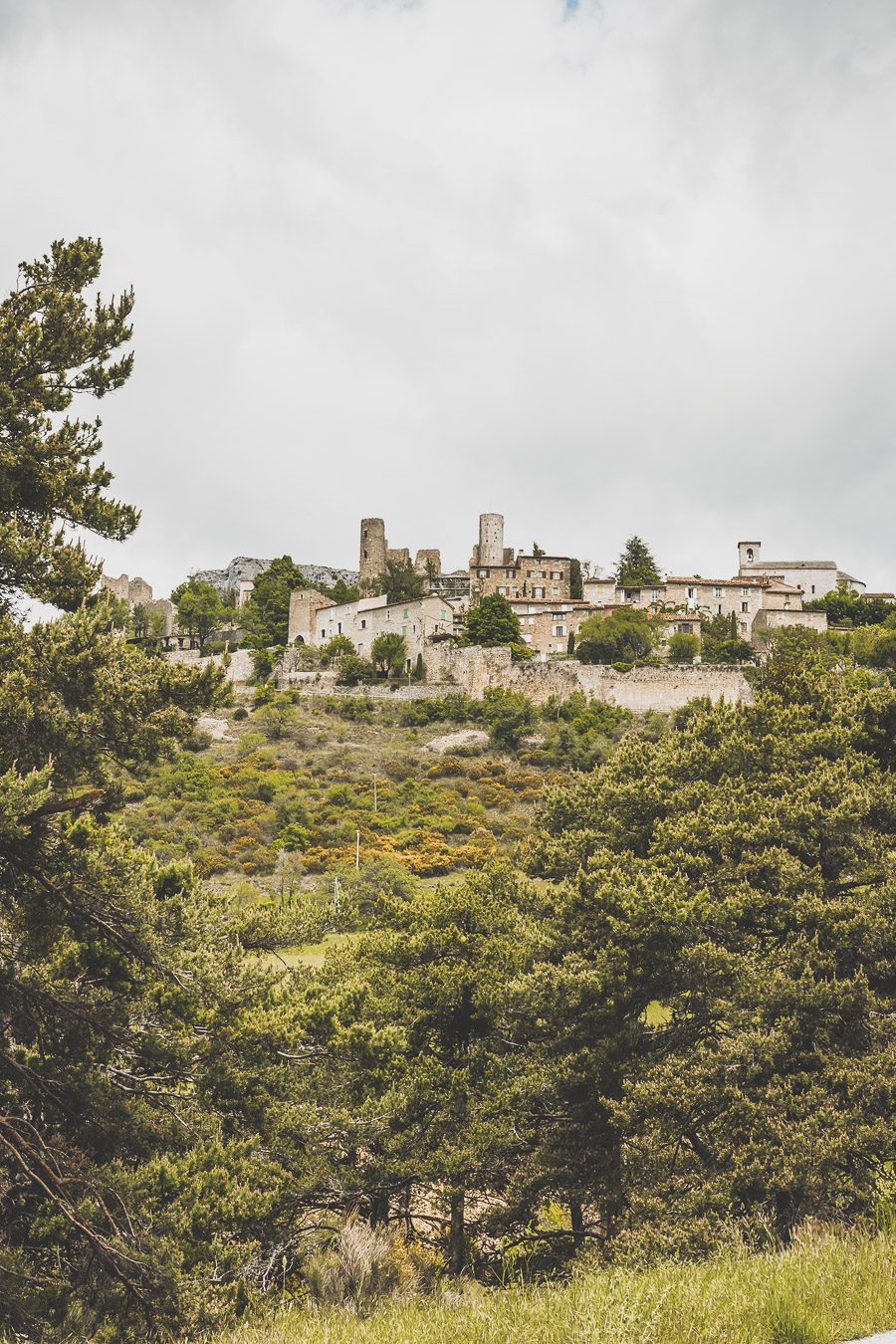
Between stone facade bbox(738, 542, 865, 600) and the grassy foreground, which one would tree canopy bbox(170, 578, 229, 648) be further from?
the grassy foreground

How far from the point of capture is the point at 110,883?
9906mm

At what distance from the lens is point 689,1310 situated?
555 cm

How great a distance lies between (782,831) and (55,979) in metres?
10.1

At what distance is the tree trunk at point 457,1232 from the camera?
48.4 ft

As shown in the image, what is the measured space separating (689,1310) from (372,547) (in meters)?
104

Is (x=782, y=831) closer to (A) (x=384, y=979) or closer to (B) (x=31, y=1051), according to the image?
(A) (x=384, y=979)

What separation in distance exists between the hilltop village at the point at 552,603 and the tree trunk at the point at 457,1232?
62.8m

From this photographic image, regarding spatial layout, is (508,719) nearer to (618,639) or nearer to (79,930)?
(618,639)

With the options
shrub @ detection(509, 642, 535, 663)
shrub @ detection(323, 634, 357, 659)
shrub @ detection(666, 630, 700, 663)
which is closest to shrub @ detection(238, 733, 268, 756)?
shrub @ detection(323, 634, 357, 659)

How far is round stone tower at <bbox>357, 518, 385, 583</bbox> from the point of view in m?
108

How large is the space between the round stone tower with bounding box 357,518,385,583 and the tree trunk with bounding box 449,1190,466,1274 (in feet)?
309

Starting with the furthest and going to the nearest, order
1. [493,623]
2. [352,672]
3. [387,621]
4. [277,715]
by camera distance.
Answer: [387,621]
[493,623]
[352,672]
[277,715]

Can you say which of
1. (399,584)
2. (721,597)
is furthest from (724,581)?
(399,584)

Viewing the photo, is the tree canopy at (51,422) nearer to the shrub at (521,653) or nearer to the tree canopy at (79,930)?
the tree canopy at (79,930)
